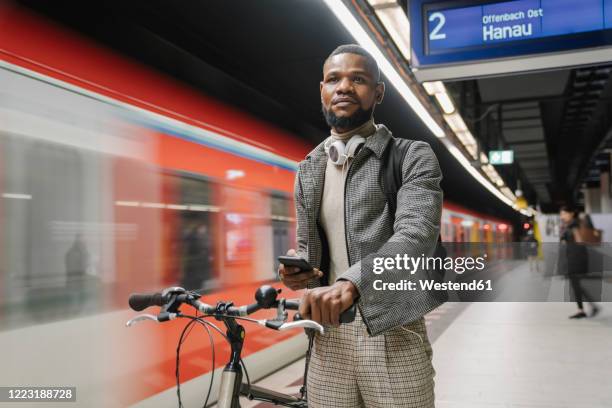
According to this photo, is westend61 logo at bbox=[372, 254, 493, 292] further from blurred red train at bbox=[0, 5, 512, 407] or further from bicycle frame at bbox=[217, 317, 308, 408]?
blurred red train at bbox=[0, 5, 512, 407]

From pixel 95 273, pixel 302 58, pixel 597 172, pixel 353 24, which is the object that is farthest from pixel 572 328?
pixel 597 172

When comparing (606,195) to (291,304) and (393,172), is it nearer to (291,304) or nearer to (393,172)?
(393,172)

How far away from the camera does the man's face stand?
4.11ft

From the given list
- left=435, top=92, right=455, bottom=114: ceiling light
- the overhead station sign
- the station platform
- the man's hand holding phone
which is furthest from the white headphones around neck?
left=435, top=92, right=455, bottom=114: ceiling light

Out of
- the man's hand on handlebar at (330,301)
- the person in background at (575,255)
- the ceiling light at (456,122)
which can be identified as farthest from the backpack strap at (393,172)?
the ceiling light at (456,122)

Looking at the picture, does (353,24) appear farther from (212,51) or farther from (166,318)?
(212,51)

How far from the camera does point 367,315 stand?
1.12 metres

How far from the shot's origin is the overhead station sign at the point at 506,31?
3547 millimetres

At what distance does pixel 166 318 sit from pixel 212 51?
5.61 metres

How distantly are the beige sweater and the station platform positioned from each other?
7.68 feet

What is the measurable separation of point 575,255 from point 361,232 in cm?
743

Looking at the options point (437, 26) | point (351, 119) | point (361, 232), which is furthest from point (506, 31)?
point (361, 232)

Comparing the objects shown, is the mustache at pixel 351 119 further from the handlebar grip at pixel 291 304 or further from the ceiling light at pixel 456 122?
the ceiling light at pixel 456 122

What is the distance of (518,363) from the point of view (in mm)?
5414
